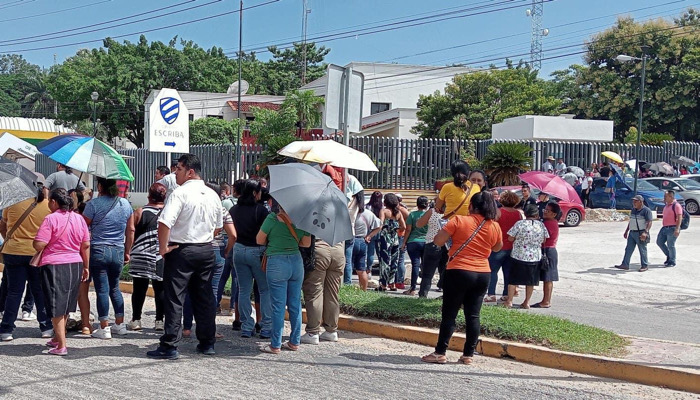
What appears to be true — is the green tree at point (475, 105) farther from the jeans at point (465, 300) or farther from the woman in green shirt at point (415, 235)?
the jeans at point (465, 300)

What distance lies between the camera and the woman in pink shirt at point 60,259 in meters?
7.79

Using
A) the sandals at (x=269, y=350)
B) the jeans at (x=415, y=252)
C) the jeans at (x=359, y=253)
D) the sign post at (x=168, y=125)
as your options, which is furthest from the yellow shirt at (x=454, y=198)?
the sign post at (x=168, y=125)

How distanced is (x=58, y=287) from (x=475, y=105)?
120 feet

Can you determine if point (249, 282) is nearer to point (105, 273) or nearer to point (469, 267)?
point (105, 273)

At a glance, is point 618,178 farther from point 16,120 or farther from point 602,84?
point 16,120

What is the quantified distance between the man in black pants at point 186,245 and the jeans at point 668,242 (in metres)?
12.1

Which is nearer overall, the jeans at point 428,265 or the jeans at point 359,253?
the jeans at point 428,265

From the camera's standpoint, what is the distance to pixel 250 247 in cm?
856

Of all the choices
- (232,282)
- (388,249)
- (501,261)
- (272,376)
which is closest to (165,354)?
(272,376)

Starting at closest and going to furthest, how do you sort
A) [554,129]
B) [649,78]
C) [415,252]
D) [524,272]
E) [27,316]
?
[27,316]
[524,272]
[415,252]
[554,129]
[649,78]

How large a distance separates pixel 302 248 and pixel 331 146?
167 cm

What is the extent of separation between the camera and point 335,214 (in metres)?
7.93

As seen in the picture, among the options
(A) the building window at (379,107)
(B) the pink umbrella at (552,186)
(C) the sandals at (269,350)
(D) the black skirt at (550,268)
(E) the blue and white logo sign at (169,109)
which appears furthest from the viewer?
(A) the building window at (379,107)

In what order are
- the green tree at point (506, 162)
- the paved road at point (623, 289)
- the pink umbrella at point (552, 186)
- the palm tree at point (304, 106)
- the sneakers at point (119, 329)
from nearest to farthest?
the sneakers at point (119, 329)
the paved road at point (623, 289)
the pink umbrella at point (552, 186)
the green tree at point (506, 162)
the palm tree at point (304, 106)
